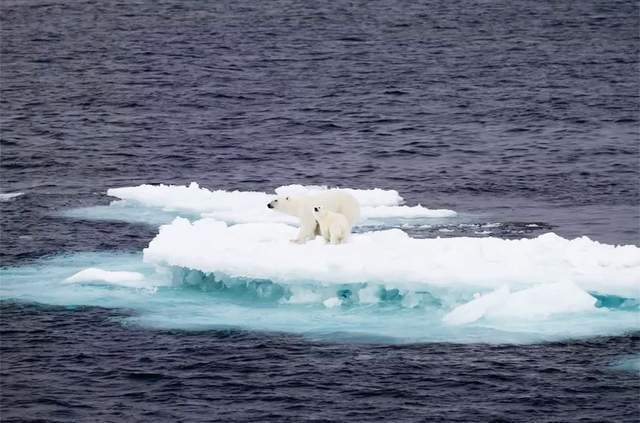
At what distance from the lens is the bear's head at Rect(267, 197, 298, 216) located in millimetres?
25617

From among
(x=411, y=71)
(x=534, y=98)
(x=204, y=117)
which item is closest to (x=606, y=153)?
(x=534, y=98)

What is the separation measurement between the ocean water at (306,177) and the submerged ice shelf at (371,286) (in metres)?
0.08

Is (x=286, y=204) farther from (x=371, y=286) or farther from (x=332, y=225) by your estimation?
(x=371, y=286)

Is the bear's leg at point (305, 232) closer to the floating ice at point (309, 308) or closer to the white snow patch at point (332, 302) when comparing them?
the floating ice at point (309, 308)

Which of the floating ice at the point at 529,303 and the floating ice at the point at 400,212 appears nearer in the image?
the floating ice at the point at 529,303

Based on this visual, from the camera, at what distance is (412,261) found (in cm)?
2345

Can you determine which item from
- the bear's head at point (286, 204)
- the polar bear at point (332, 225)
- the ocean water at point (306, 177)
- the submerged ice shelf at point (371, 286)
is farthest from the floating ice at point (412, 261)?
the bear's head at point (286, 204)

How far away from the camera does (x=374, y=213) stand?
31594 mm

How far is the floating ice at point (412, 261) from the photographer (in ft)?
75.8

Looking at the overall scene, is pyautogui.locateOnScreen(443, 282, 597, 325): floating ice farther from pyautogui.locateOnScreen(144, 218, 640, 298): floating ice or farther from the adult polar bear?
the adult polar bear

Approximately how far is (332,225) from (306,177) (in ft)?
51.4

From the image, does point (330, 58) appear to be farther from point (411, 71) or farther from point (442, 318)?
point (442, 318)

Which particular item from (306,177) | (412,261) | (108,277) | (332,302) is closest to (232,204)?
(108,277)

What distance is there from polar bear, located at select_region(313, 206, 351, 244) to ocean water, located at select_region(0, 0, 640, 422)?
46.6 inches
